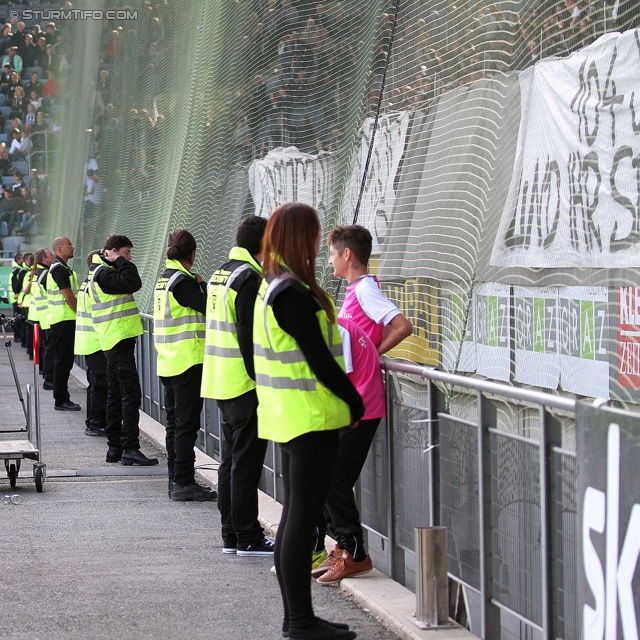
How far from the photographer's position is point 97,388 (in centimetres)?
1204

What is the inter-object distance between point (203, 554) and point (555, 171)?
2702mm

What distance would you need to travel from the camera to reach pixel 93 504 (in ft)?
27.5

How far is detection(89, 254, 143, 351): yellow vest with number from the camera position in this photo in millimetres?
10133

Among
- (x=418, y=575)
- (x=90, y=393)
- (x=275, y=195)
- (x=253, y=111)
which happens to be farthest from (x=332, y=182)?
(x=90, y=393)

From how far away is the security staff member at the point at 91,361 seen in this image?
11.5 m

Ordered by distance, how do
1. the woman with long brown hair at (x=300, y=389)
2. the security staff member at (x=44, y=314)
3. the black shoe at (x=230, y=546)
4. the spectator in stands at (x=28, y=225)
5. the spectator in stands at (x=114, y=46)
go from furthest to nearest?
the spectator in stands at (x=28, y=225), the spectator in stands at (x=114, y=46), the security staff member at (x=44, y=314), the black shoe at (x=230, y=546), the woman with long brown hair at (x=300, y=389)

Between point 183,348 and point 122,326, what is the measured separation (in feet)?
6.69

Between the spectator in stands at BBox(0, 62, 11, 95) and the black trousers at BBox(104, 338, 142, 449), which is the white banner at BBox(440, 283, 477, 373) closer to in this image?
the black trousers at BBox(104, 338, 142, 449)

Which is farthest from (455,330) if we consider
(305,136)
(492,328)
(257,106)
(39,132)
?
(39,132)

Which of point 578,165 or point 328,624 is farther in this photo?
point 578,165

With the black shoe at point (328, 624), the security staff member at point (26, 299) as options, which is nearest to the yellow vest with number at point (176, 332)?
the black shoe at point (328, 624)

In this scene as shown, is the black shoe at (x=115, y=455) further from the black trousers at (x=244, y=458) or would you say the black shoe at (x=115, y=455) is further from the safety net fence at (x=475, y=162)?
the black trousers at (x=244, y=458)

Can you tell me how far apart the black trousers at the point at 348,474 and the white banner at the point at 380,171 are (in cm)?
175

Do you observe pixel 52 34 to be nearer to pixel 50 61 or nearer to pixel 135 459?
pixel 50 61
